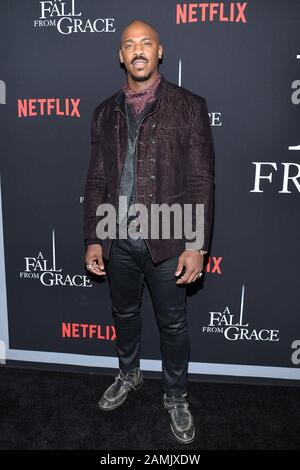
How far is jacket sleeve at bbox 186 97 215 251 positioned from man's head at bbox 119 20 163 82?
12.7 inches

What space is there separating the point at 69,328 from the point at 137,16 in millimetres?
2059

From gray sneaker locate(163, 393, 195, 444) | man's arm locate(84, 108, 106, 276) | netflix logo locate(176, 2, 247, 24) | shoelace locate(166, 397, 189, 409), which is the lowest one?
gray sneaker locate(163, 393, 195, 444)

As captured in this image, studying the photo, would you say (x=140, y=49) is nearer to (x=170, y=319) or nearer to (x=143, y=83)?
(x=143, y=83)

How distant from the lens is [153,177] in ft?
6.85

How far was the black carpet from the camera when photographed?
226 cm

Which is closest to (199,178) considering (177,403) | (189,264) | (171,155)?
(171,155)

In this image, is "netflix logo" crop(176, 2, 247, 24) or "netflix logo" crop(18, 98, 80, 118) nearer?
"netflix logo" crop(176, 2, 247, 24)

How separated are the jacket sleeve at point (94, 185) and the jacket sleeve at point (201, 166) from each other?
0.52m

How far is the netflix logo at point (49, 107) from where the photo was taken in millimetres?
2592

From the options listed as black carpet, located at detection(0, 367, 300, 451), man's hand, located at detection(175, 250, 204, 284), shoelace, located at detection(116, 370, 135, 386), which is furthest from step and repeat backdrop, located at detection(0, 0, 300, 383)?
man's hand, located at detection(175, 250, 204, 284)

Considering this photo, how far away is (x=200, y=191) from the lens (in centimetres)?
209

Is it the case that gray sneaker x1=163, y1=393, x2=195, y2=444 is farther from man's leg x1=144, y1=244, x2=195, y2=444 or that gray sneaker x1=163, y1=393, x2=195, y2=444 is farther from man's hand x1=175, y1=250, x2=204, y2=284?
man's hand x1=175, y1=250, x2=204, y2=284

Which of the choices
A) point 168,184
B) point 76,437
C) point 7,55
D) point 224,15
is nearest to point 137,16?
point 224,15

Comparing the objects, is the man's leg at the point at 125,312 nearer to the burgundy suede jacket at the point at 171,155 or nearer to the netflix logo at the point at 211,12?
the burgundy suede jacket at the point at 171,155
